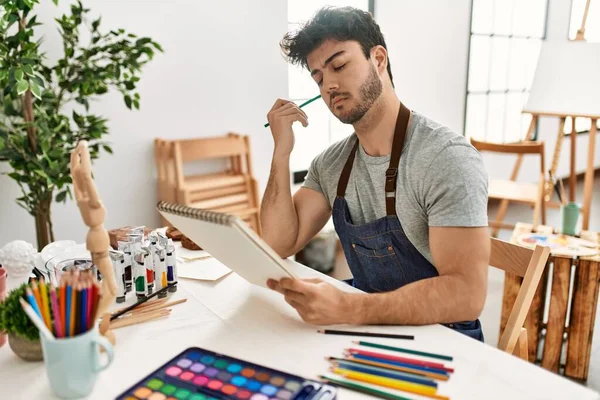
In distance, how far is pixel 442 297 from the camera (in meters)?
1.17

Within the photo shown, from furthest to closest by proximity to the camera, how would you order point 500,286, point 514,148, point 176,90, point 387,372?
1. point 514,148
2. point 500,286
3. point 176,90
4. point 387,372

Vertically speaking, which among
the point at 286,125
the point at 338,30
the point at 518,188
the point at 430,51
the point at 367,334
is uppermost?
the point at 430,51

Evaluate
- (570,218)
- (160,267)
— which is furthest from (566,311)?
(160,267)

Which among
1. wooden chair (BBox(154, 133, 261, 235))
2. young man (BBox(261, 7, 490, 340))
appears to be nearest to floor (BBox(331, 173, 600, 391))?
wooden chair (BBox(154, 133, 261, 235))

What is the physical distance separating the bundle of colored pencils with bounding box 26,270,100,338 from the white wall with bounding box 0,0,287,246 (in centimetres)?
195

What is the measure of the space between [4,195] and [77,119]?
0.63m

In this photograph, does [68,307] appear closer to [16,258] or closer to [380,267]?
[16,258]

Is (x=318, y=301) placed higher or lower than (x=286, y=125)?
lower

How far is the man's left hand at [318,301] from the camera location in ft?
3.51

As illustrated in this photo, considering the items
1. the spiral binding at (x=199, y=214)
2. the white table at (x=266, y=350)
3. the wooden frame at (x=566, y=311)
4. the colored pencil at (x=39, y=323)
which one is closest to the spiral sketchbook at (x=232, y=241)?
the spiral binding at (x=199, y=214)

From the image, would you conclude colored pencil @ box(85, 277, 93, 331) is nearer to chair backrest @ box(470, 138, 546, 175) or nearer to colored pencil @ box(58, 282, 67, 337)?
colored pencil @ box(58, 282, 67, 337)

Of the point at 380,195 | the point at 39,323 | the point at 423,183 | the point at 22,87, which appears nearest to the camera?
the point at 39,323

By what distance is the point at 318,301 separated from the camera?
107 cm

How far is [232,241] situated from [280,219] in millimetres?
644
